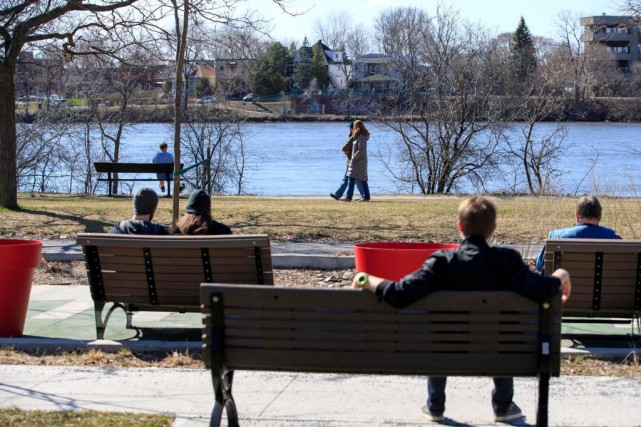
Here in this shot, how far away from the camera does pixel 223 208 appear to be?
55.8ft

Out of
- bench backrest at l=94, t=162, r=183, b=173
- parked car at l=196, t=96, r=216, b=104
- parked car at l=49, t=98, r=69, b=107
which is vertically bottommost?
bench backrest at l=94, t=162, r=183, b=173

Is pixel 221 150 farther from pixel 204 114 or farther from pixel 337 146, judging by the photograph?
pixel 337 146

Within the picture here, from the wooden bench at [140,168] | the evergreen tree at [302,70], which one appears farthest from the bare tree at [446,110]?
the evergreen tree at [302,70]

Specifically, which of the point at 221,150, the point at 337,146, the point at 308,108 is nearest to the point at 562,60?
the point at 221,150

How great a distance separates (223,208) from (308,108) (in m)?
65.4

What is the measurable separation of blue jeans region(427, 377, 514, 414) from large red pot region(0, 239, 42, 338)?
3726mm

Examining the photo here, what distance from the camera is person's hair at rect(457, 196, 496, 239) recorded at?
477 cm

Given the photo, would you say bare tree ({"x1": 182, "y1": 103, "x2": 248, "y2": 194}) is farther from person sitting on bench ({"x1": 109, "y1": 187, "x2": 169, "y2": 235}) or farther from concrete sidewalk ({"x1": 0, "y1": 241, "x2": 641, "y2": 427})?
concrete sidewalk ({"x1": 0, "y1": 241, "x2": 641, "y2": 427})

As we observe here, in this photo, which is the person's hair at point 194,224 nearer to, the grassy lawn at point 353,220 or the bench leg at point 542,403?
the bench leg at point 542,403

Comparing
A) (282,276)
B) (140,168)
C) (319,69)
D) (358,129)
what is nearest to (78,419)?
(282,276)

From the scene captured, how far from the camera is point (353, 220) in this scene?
572 inches

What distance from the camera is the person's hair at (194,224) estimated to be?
24.3ft

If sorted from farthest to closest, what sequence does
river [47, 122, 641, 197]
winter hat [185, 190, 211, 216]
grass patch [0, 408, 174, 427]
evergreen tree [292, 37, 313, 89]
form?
evergreen tree [292, 37, 313, 89] < river [47, 122, 641, 197] < winter hat [185, 190, 211, 216] < grass patch [0, 408, 174, 427]

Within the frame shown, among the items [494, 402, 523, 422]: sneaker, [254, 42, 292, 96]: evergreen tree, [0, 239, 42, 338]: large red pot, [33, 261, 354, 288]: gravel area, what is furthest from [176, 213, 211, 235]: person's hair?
[254, 42, 292, 96]: evergreen tree
